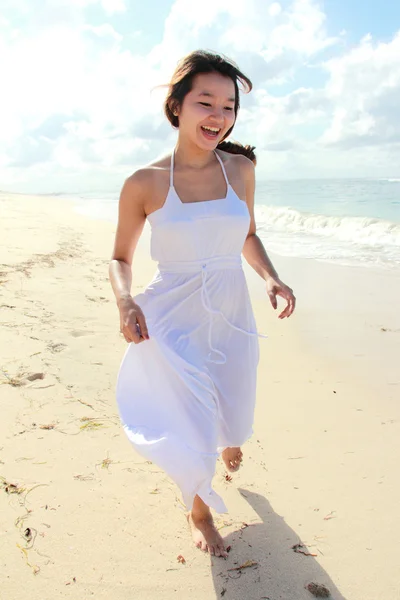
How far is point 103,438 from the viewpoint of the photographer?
3.39 m

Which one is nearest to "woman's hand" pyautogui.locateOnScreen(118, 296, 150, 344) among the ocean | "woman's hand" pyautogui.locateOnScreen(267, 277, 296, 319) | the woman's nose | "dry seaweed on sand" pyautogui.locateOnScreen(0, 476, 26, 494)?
"woman's hand" pyautogui.locateOnScreen(267, 277, 296, 319)

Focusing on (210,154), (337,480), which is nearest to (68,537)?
(337,480)

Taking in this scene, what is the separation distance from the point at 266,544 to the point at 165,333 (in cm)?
111

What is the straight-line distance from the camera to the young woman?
2387mm

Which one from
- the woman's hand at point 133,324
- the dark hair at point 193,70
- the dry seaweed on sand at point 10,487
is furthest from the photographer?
the dry seaweed on sand at point 10,487

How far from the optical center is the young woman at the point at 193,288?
7.83ft

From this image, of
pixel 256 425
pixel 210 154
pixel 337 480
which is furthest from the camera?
pixel 256 425

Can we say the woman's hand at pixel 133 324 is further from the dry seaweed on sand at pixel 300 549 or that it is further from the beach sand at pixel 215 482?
the dry seaweed on sand at pixel 300 549

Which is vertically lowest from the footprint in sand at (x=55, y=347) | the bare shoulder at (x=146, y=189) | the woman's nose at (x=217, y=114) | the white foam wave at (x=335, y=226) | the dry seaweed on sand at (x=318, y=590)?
the dry seaweed on sand at (x=318, y=590)

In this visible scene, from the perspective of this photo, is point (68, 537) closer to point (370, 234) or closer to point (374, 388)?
point (374, 388)

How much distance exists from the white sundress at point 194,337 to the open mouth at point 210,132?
0.70 ft

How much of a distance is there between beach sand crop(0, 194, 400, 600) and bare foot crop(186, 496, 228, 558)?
40 millimetres

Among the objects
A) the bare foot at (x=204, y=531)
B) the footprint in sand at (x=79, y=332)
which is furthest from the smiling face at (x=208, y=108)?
the footprint in sand at (x=79, y=332)

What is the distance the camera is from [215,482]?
3102mm
